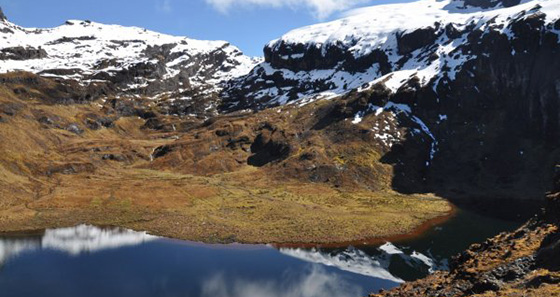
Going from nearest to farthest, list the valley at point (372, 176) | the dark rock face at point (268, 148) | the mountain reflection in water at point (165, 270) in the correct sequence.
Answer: the mountain reflection in water at point (165, 270)
the valley at point (372, 176)
the dark rock face at point (268, 148)

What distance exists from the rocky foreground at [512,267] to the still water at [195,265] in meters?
20.8

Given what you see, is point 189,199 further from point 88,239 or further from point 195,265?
point 195,265

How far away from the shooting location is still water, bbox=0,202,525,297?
195 feet

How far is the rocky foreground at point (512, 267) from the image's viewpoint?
3036 cm

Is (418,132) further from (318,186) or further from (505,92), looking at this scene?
(318,186)

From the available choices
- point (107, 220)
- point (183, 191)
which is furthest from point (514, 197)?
point (107, 220)

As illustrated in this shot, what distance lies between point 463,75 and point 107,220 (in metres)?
141

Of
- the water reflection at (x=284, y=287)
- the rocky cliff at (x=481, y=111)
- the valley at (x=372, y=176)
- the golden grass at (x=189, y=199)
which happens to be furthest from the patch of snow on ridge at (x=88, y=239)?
the rocky cliff at (x=481, y=111)

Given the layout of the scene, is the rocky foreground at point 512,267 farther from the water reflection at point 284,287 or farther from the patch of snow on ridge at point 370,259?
the patch of snow on ridge at point 370,259

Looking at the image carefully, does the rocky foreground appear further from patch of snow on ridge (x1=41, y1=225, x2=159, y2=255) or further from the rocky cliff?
the rocky cliff

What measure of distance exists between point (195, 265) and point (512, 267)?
47.6 meters

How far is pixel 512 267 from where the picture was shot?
34.2 meters

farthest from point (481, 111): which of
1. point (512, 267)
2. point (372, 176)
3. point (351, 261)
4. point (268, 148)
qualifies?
point (512, 267)

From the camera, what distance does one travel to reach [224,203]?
109688 mm
